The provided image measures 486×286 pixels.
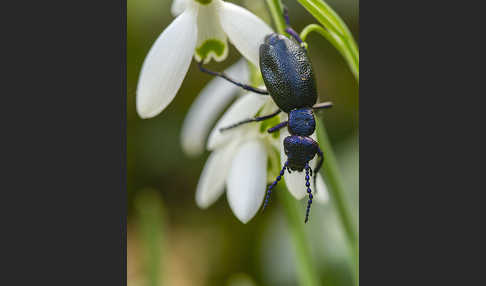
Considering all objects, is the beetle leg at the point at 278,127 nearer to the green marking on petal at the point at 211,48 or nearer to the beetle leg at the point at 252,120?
the beetle leg at the point at 252,120

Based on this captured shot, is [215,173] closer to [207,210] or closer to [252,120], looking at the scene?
[252,120]

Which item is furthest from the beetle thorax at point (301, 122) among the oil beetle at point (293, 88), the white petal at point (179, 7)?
the white petal at point (179, 7)

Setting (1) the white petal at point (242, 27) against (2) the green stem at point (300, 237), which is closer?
(1) the white petal at point (242, 27)

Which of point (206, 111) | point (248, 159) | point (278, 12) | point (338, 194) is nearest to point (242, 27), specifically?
point (278, 12)

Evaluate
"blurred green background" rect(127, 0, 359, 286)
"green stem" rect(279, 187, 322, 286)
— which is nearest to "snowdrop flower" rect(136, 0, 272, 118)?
"green stem" rect(279, 187, 322, 286)

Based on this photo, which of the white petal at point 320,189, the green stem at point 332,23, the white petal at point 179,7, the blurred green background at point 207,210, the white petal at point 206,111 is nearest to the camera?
the green stem at point 332,23

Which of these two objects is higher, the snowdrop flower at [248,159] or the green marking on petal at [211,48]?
the green marking on petal at [211,48]

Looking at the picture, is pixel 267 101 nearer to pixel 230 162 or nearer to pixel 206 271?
pixel 230 162
